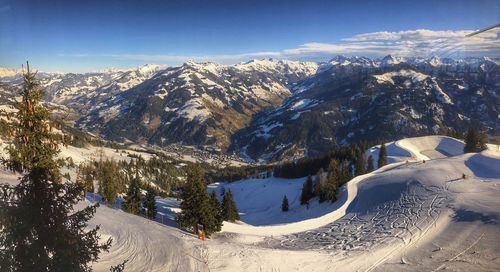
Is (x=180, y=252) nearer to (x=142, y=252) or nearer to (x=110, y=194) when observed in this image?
(x=142, y=252)

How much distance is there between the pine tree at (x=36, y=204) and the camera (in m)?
11.8

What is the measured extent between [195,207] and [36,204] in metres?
31.4

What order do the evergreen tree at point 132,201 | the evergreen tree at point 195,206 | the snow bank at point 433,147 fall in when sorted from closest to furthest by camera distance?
the evergreen tree at point 195,206
the evergreen tree at point 132,201
the snow bank at point 433,147

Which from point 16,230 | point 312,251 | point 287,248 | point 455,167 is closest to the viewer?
point 16,230

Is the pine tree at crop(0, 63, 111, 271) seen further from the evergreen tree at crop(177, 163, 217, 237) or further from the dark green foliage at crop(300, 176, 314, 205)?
the dark green foliage at crop(300, 176, 314, 205)

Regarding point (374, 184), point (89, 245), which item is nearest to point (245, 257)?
point (89, 245)

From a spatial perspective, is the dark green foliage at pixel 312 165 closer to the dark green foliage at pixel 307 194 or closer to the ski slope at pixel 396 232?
the dark green foliage at pixel 307 194

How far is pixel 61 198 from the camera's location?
1257 cm

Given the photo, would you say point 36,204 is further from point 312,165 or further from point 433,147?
point 312,165

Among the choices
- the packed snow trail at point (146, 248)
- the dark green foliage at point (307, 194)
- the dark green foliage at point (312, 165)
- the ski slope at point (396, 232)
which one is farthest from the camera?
the dark green foliage at point (312, 165)

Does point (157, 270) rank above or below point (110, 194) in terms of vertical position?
above

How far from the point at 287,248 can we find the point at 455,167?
4312 cm

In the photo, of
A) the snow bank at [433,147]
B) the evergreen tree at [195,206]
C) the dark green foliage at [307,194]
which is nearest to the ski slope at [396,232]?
the evergreen tree at [195,206]

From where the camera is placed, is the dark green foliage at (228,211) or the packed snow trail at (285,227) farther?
the dark green foliage at (228,211)
